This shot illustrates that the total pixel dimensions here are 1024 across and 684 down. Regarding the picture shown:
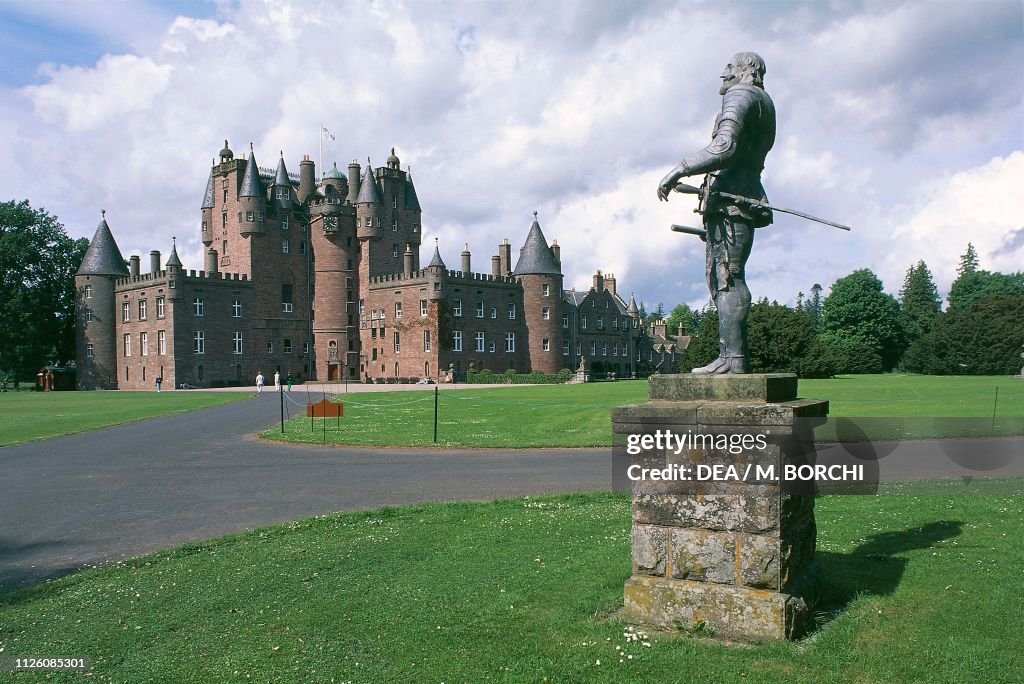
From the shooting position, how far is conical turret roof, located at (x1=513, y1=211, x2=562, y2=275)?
79.8 metres

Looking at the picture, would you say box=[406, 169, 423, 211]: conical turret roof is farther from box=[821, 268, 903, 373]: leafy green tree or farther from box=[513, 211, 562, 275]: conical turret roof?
box=[821, 268, 903, 373]: leafy green tree

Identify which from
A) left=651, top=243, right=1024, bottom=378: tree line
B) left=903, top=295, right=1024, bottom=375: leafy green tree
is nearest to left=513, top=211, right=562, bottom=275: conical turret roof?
left=651, top=243, right=1024, bottom=378: tree line

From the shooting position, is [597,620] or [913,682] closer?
[913,682]

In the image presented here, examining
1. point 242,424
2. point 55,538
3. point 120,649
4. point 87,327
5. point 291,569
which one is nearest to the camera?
point 120,649

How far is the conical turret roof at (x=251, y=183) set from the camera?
251ft

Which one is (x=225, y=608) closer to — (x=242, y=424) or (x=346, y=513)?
(x=346, y=513)

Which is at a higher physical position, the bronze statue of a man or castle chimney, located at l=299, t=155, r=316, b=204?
castle chimney, located at l=299, t=155, r=316, b=204

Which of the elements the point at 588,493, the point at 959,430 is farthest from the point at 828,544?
the point at 959,430

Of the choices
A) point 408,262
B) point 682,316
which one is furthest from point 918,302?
point 408,262

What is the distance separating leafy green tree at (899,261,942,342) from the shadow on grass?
313 feet

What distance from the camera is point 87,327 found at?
252 feet

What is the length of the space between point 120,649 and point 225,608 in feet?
3.20

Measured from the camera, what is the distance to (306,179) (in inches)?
3344

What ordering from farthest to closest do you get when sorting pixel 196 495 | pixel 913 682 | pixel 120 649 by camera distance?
pixel 196 495 < pixel 120 649 < pixel 913 682
